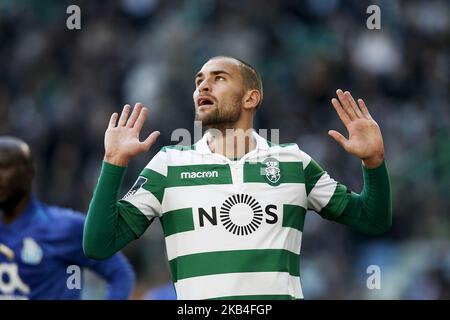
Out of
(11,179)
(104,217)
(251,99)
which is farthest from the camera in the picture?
(11,179)

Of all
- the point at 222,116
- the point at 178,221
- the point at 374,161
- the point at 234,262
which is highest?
the point at 222,116

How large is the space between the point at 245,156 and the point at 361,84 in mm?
6663

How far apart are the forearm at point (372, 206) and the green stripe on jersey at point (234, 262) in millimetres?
409

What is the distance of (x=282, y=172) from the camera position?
14.1ft

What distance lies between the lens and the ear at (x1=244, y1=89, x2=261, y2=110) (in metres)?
4.49

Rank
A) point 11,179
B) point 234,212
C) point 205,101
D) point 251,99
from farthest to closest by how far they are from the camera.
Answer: point 11,179, point 251,99, point 205,101, point 234,212

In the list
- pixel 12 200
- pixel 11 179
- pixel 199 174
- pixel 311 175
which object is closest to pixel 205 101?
pixel 199 174

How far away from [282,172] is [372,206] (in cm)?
43

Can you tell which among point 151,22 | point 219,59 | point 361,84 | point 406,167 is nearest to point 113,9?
point 151,22

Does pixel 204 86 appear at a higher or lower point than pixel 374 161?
higher

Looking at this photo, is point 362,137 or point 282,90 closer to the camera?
point 362,137

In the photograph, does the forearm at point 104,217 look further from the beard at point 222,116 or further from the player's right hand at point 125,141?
the beard at point 222,116

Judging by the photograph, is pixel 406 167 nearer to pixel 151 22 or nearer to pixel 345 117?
pixel 151 22

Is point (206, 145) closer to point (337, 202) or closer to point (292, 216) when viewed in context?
point (292, 216)
